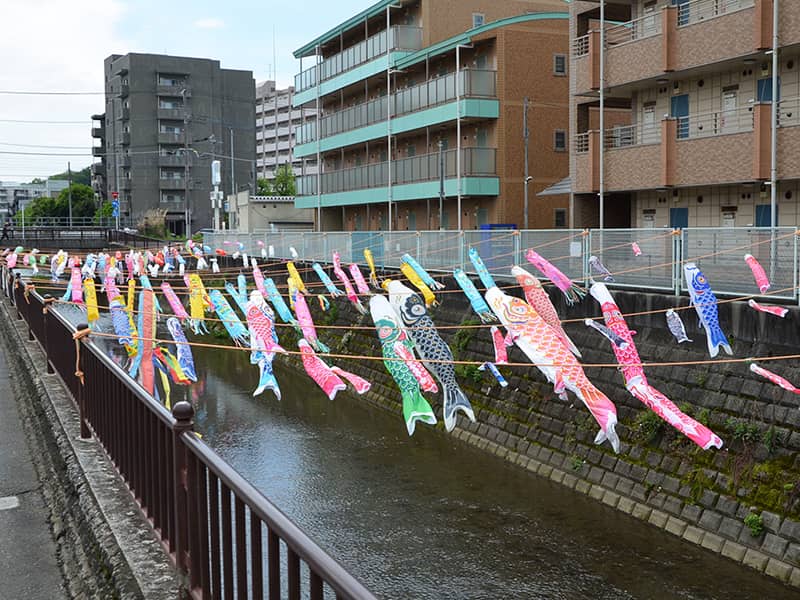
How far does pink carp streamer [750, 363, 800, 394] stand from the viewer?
466 inches

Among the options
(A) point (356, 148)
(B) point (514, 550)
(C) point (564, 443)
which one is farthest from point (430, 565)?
(A) point (356, 148)

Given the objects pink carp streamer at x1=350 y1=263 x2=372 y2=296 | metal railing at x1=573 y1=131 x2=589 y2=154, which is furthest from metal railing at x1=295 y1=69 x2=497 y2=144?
pink carp streamer at x1=350 y1=263 x2=372 y2=296

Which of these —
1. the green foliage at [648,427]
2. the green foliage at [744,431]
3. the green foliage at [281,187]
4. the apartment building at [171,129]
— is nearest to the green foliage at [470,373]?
the green foliage at [648,427]

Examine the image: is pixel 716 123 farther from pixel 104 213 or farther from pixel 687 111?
pixel 104 213

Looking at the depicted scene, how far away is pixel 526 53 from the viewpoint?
108 ft

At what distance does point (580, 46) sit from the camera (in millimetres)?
25453

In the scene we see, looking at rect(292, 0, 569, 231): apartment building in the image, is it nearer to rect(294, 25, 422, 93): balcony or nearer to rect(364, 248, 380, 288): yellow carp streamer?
rect(294, 25, 422, 93): balcony

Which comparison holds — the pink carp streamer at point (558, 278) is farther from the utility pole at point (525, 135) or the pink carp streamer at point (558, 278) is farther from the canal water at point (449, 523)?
the utility pole at point (525, 135)

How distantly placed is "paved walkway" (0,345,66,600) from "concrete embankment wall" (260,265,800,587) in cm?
888

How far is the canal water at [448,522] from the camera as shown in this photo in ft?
37.2

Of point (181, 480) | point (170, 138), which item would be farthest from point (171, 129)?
point (181, 480)

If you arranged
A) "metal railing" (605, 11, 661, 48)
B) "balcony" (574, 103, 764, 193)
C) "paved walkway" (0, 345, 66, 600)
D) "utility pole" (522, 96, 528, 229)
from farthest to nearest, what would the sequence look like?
"utility pole" (522, 96, 528, 229) → "metal railing" (605, 11, 661, 48) → "balcony" (574, 103, 764, 193) → "paved walkway" (0, 345, 66, 600)

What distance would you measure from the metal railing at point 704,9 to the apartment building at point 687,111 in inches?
1.1

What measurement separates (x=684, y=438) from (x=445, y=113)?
885 inches
